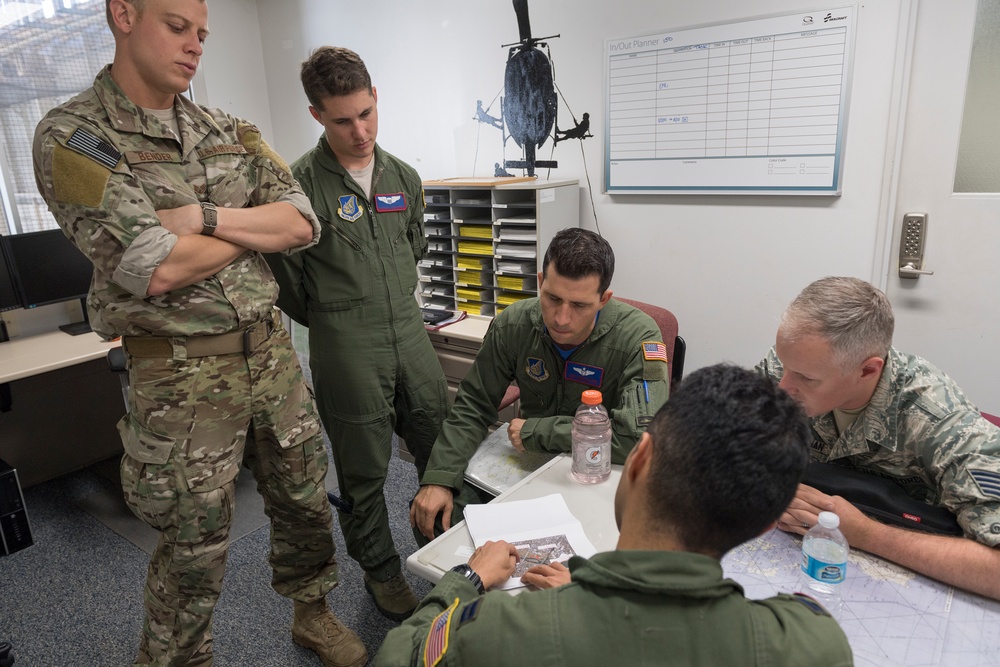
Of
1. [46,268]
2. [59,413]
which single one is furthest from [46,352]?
[59,413]

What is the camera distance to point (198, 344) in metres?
1.40

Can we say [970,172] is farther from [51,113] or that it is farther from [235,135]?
[51,113]

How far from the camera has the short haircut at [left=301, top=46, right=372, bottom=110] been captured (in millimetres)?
1742

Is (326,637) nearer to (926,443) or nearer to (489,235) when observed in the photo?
(926,443)

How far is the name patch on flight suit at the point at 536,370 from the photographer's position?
172 centimetres

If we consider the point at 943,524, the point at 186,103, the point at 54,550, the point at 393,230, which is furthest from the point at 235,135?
the point at 54,550

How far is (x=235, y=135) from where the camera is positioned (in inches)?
59.6

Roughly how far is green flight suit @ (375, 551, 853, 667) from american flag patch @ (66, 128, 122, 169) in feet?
3.78

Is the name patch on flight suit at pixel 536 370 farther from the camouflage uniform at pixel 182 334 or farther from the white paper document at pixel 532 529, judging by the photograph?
the camouflage uniform at pixel 182 334

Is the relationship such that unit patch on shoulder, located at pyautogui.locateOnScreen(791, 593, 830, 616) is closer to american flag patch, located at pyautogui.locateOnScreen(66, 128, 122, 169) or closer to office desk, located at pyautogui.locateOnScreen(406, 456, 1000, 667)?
office desk, located at pyautogui.locateOnScreen(406, 456, 1000, 667)

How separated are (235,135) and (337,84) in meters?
0.37

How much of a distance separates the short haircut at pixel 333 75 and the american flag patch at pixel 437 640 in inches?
57.1

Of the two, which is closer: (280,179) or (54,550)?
(280,179)

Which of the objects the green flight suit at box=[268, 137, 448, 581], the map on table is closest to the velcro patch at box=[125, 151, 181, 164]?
the green flight suit at box=[268, 137, 448, 581]
